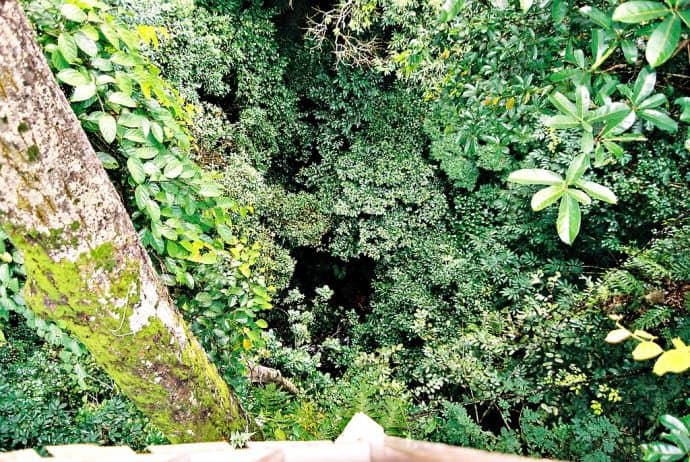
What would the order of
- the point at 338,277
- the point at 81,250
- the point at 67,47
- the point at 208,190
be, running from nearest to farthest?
the point at 81,250 → the point at 67,47 → the point at 208,190 → the point at 338,277

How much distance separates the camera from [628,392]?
284 cm

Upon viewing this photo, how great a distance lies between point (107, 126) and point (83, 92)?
116 millimetres

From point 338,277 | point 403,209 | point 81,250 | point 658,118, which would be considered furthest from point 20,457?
point 338,277

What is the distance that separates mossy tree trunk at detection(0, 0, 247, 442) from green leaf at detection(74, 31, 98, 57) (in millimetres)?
308

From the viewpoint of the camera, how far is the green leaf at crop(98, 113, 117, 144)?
137 centimetres

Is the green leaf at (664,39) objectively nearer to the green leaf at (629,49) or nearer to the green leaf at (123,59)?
the green leaf at (629,49)

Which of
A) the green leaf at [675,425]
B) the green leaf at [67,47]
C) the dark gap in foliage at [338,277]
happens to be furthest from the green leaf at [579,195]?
the dark gap in foliage at [338,277]

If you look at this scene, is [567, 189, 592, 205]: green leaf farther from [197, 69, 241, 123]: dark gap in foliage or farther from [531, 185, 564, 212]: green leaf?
[197, 69, 241, 123]: dark gap in foliage

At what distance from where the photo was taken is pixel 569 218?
79 cm

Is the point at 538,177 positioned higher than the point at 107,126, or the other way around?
the point at 538,177

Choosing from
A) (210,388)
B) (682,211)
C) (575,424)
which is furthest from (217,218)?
(682,211)

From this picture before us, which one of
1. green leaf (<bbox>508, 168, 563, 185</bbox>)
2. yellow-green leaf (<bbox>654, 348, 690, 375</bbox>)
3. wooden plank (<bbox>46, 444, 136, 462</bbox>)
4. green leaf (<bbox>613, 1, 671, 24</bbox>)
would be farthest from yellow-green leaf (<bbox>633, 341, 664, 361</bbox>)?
wooden plank (<bbox>46, 444, 136, 462</bbox>)

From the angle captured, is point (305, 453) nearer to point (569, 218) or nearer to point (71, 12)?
point (569, 218)

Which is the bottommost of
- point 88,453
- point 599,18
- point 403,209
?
point 403,209
